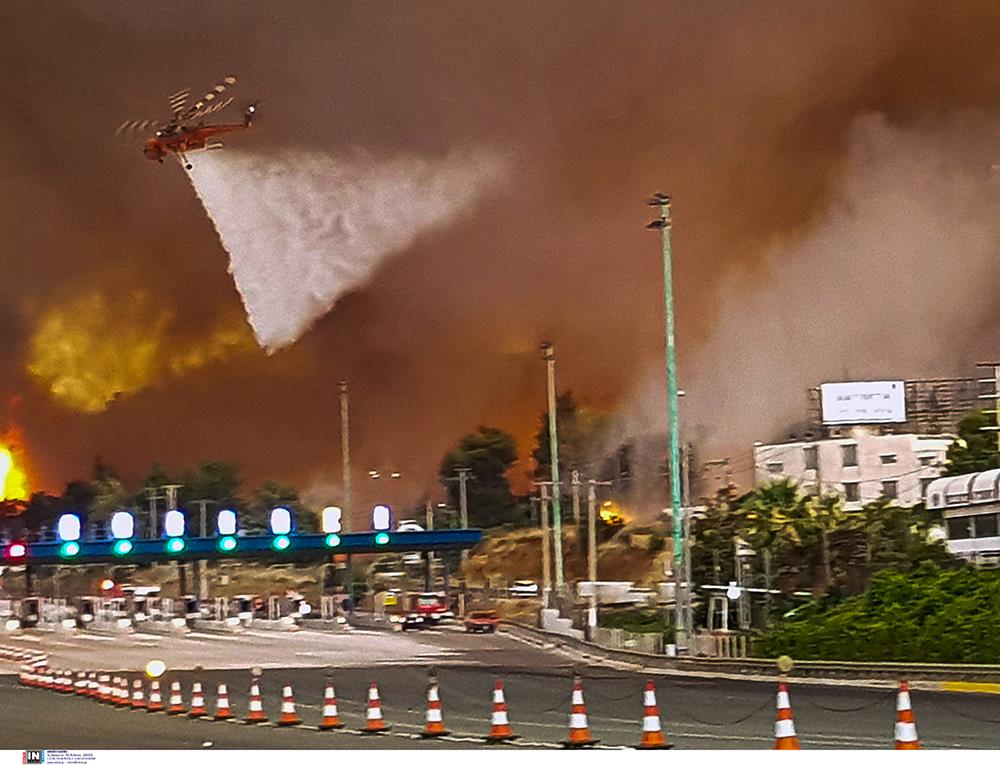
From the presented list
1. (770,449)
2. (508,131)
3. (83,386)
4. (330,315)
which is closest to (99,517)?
(83,386)

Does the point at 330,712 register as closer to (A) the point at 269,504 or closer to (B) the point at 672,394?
(A) the point at 269,504

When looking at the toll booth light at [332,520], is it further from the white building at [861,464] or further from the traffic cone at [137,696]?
the white building at [861,464]

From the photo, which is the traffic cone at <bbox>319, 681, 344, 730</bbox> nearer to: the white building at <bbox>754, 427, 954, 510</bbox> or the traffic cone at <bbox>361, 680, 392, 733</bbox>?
the traffic cone at <bbox>361, 680, 392, 733</bbox>

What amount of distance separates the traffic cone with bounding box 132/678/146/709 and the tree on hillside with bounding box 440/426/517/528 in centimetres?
154

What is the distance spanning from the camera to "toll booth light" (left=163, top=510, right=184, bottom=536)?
6.71m

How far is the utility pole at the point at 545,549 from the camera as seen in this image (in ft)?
21.0

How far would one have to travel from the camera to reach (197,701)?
21.6 ft

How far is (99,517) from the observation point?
6.79m

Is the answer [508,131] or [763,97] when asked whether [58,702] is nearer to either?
[508,131]

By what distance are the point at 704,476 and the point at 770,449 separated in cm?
29

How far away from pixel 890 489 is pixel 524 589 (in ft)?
4.99

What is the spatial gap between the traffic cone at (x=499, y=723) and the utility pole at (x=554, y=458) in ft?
1.63

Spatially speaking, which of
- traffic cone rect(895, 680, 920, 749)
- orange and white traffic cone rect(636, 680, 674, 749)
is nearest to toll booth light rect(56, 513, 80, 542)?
orange and white traffic cone rect(636, 680, 674, 749)

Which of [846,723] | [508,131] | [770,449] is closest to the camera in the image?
[846,723]
